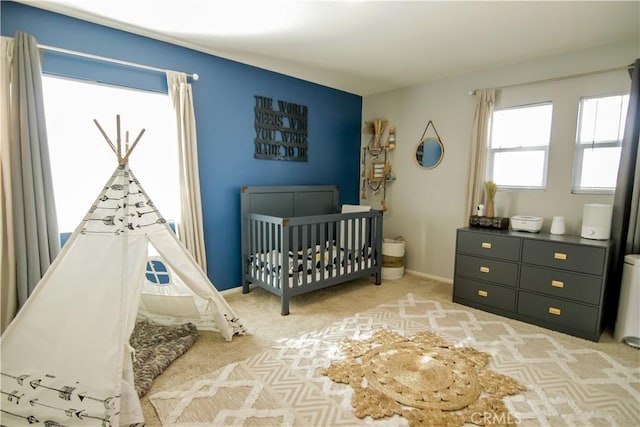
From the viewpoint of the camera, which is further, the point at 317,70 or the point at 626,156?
the point at 317,70

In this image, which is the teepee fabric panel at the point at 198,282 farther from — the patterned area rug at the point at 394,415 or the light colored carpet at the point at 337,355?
the patterned area rug at the point at 394,415

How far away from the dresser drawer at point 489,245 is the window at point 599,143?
2.87 feet

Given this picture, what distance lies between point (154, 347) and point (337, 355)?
1.30m

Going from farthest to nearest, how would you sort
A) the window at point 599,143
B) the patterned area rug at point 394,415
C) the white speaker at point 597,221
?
the window at point 599,143, the white speaker at point 597,221, the patterned area rug at point 394,415

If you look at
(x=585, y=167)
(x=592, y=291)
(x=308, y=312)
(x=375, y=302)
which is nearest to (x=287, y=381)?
(x=308, y=312)

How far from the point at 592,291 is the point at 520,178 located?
1.34 metres

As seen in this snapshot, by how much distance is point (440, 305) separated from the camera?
3.25 m

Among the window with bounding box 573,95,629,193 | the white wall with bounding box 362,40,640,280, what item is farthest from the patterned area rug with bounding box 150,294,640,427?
the window with bounding box 573,95,629,193

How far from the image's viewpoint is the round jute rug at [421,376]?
1.84 metres

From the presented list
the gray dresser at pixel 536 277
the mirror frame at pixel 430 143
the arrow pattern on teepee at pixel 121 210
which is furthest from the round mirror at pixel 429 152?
the arrow pattern on teepee at pixel 121 210

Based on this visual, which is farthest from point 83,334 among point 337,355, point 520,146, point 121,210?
point 520,146

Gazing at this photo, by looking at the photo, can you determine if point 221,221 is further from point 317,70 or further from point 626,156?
point 626,156

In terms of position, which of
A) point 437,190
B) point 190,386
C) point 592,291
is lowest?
point 190,386

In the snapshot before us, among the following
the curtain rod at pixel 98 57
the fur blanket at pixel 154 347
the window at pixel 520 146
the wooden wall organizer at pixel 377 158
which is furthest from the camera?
the wooden wall organizer at pixel 377 158
